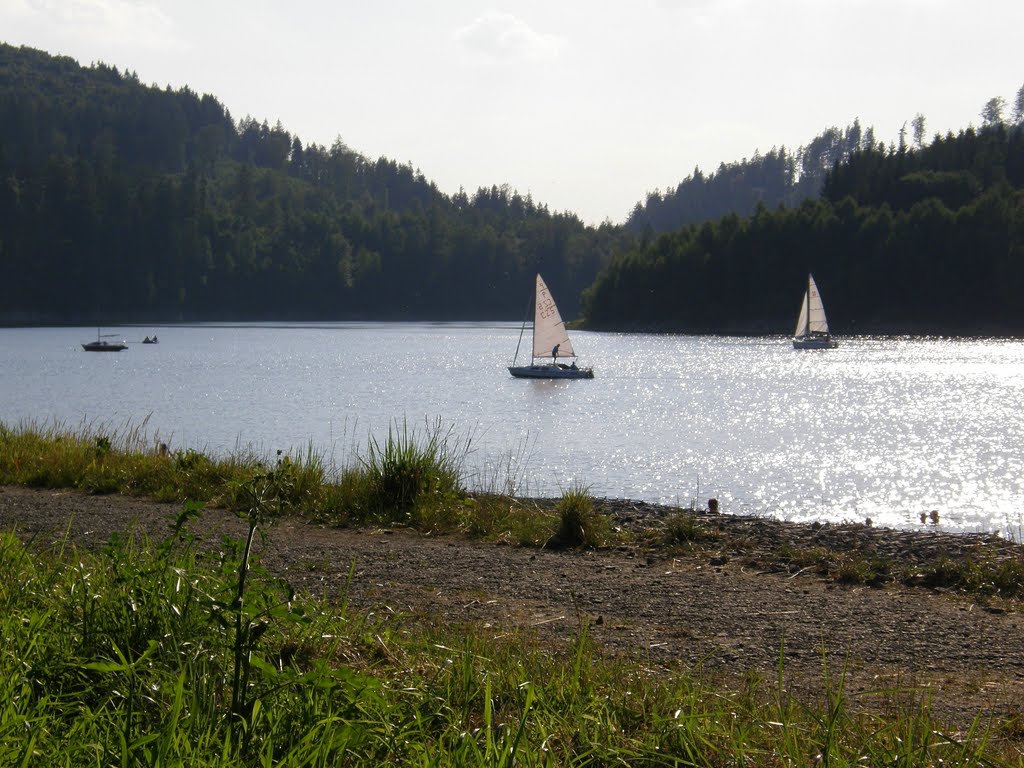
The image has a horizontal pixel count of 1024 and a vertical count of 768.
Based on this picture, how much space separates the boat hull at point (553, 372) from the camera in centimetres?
5519

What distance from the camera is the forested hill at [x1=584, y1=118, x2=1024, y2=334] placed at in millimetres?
108375

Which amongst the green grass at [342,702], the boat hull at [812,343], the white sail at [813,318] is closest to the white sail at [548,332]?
the boat hull at [812,343]

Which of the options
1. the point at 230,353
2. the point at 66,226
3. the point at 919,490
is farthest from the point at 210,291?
the point at 919,490

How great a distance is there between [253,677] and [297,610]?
403 mm

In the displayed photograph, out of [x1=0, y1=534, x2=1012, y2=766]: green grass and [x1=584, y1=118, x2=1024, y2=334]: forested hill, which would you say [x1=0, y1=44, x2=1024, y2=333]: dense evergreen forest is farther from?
[x1=0, y1=534, x2=1012, y2=766]: green grass

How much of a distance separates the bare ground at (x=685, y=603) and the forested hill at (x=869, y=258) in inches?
4207

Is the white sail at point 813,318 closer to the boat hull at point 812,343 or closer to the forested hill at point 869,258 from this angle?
the boat hull at point 812,343

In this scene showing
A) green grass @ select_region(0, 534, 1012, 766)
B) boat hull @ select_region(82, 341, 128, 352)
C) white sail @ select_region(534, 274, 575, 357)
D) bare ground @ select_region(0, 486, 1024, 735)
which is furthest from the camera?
boat hull @ select_region(82, 341, 128, 352)

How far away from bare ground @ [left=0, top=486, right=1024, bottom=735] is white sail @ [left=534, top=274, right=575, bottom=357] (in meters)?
43.6

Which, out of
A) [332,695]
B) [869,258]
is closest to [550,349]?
[332,695]

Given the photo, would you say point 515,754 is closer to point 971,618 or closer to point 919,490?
point 971,618

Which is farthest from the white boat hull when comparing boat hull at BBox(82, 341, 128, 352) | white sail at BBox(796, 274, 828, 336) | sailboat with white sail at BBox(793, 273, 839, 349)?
boat hull at BBox(82, 341, 128, 352)

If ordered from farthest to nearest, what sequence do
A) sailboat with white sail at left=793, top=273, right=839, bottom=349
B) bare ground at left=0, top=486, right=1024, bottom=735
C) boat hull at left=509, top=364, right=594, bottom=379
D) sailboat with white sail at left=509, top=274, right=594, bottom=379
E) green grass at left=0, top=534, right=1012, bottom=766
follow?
sailboat with white sail at left=793, top=273, right=839, bottom=349 → boat hull at left=509, top=364, right=594, bottom=379 → sailboat with white sail at left=509, top=274, right=594, bottom=379 → bare ground at left=0, top=486, right=1024, bottom=735 → green grass at left=0, top=534, right=1012, bottom=766

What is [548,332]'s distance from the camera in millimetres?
55531
